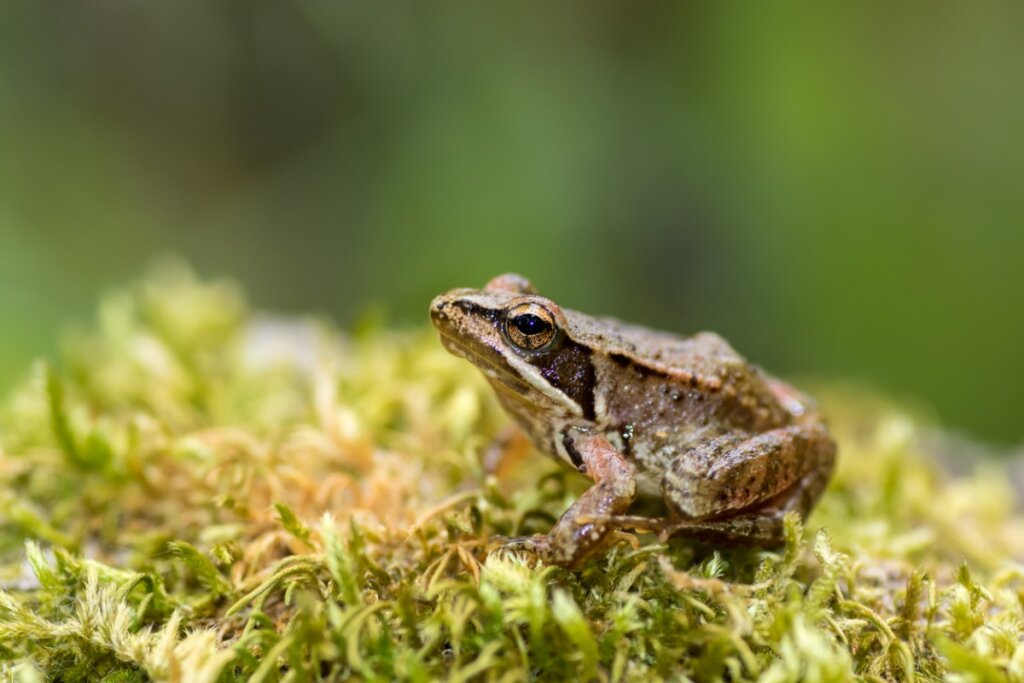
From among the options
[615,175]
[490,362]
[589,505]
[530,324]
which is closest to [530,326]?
[530,324]

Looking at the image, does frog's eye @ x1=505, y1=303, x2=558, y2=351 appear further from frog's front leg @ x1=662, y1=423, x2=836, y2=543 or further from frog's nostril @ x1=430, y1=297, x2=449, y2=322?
frog's front leg @ x1=662, y1=423, x2=836, y2=543

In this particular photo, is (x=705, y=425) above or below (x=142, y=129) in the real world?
below

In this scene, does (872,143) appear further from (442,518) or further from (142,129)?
(142,129)

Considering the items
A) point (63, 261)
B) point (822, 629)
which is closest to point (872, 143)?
point (822, 629)

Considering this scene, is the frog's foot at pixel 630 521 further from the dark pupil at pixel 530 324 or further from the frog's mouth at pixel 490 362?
the dark pupil at pixel 530 324

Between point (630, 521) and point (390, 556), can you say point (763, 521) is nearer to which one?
point (630, 521)

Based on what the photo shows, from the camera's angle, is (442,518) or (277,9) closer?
(442,518)

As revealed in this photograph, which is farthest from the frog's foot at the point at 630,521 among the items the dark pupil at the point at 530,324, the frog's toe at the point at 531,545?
the dark pupil at the point at 530,324

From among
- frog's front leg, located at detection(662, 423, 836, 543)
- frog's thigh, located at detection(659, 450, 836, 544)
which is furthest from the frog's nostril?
frog's thigh, located at detection(659, 450, 836, 544)

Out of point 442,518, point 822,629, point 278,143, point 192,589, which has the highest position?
point 278,143
